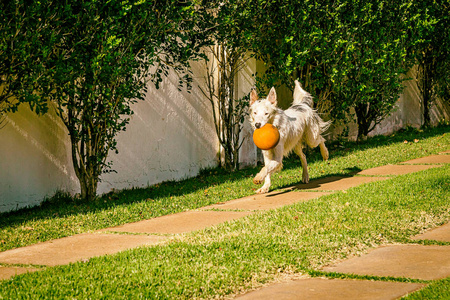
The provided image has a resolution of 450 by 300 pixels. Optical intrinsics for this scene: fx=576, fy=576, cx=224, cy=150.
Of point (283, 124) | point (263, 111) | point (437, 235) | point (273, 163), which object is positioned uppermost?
point (263, 111)

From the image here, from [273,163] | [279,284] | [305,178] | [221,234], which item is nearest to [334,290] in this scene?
[279,284]

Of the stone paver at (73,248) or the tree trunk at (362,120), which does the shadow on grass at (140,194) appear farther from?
the stone paver at (73,248)

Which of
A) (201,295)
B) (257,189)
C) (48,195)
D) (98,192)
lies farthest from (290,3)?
(201,295)

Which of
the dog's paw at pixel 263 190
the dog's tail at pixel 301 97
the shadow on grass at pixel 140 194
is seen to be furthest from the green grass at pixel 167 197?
the dog's tail at pixel 301 97

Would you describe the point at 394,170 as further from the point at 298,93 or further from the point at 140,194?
the point at 140,194

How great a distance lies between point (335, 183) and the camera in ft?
29.2

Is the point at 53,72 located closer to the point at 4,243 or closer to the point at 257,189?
the point at 4,243

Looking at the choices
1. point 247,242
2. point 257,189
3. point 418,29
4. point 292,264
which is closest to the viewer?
point 292,264

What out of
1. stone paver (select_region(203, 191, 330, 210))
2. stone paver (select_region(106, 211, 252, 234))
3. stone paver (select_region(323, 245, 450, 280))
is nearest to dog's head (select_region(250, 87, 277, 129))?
stone paver (select_region(203, 191, 330, 210))

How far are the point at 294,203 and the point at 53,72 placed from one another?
11.0 feet

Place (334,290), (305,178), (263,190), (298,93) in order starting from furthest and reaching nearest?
(298,93), (305,178), (263,190), (334,290)

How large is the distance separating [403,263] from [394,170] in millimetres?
5555

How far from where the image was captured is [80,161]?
322 inches

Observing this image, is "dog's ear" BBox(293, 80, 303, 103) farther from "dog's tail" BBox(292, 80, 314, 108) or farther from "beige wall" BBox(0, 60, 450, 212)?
"beige wall" BBox(0, 60, 450, 212)
